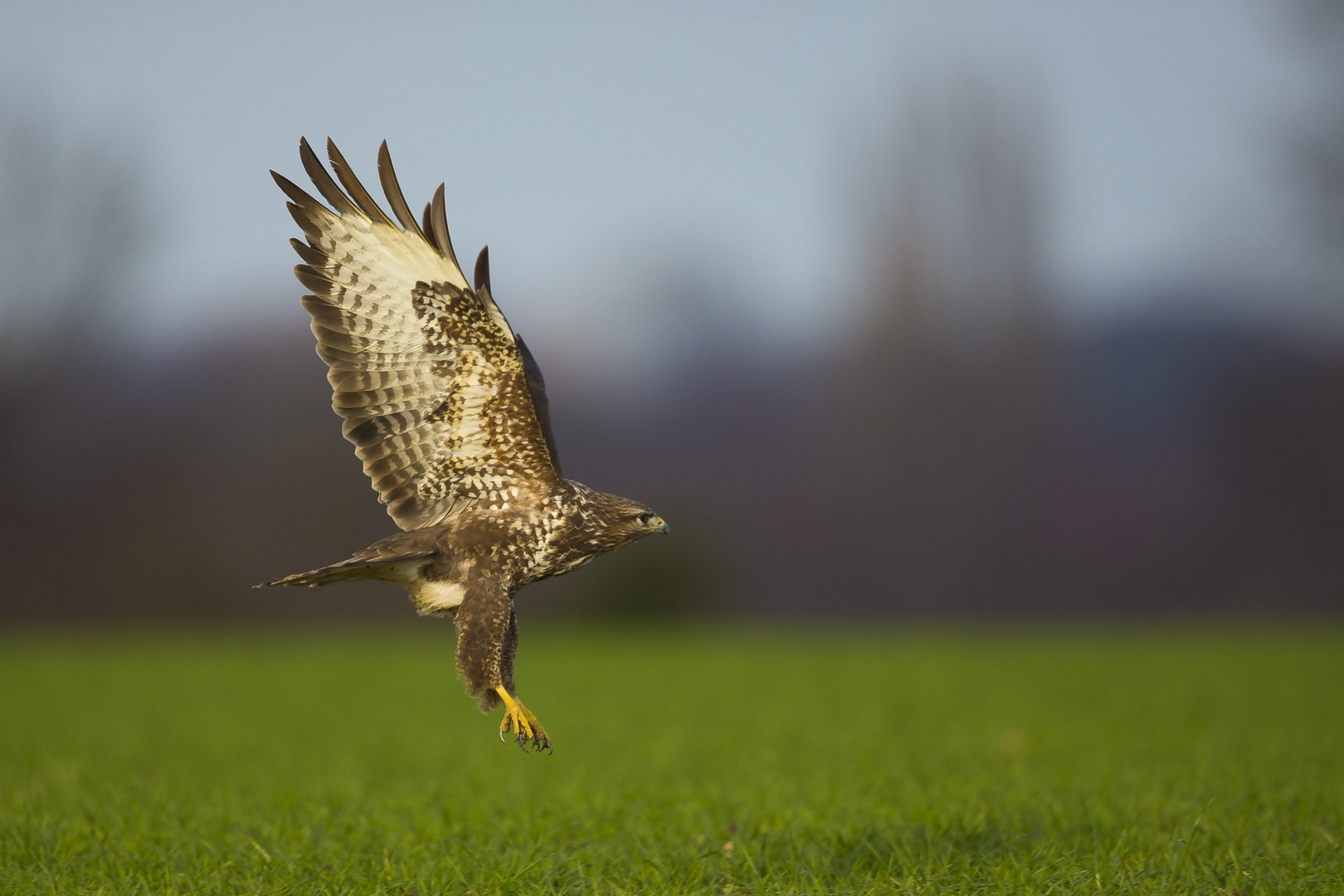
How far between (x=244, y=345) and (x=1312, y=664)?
31275 mm

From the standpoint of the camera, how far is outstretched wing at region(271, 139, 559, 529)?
4.52m

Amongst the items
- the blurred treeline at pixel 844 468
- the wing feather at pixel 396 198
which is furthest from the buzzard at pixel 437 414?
the blurred treeline at pixel 844 468

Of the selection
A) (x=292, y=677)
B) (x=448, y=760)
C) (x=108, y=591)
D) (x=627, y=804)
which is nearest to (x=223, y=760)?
(x=448, y=760)

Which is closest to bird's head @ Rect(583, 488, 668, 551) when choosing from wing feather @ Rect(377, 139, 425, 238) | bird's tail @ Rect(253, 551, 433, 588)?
bird's tail @ Rect(253, 551, 433, 588)

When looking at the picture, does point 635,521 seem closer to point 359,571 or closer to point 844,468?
point 359,571

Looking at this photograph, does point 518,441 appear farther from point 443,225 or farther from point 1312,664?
point 1312,664

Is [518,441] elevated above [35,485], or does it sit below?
above

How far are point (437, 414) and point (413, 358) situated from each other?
250 mm

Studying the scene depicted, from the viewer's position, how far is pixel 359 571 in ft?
14.5

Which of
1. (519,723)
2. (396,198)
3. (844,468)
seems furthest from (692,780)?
(844,468)

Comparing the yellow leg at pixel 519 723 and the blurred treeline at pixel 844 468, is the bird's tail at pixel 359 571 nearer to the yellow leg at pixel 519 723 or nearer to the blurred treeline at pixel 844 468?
the yellow leg at pixel 519 723

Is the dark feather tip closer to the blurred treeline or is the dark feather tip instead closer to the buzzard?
the buzzard

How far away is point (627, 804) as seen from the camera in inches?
257

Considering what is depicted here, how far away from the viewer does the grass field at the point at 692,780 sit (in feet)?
15.7
